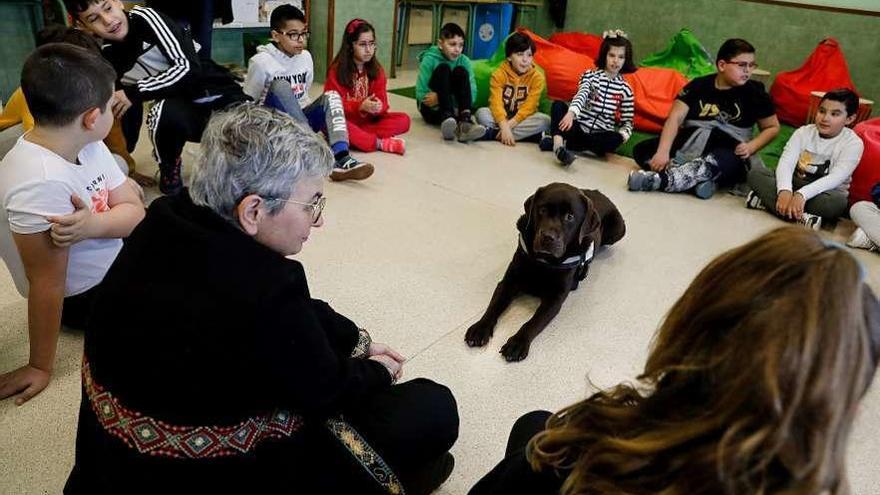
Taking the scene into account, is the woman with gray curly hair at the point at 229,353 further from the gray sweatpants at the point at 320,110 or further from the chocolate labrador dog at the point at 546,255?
the gray sweatpants at the point at 320,110

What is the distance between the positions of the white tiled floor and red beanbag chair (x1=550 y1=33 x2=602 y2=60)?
2.43m

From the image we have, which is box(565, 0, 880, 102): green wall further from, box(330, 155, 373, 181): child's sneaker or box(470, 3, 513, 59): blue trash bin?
box(330, 155, 373, 181): child's sneaker

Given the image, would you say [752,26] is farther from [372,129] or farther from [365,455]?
[365,455]

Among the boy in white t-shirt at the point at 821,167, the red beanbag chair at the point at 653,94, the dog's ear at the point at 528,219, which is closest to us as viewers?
the dog's ear at the point at 528,219

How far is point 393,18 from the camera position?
5625mm

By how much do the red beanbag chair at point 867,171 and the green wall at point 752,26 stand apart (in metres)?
2.66

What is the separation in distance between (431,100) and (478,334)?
2.69 meters

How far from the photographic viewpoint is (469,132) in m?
4.00

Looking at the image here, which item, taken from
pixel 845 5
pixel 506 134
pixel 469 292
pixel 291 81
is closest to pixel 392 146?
pixel 291 81

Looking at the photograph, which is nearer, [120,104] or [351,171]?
[120,104]

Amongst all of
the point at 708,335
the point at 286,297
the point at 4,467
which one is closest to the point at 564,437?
the point at 708,335

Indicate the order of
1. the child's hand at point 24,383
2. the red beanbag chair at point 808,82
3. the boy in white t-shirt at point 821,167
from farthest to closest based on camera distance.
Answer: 1. the red beanbag chair at point 808,82
2. the boy in white t-shirt at point 821,167
3. the child's hand at point 24,383

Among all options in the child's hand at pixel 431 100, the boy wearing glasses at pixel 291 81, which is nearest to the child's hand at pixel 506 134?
the child's hand at pixel 431 100

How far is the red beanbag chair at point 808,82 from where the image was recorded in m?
4.62
